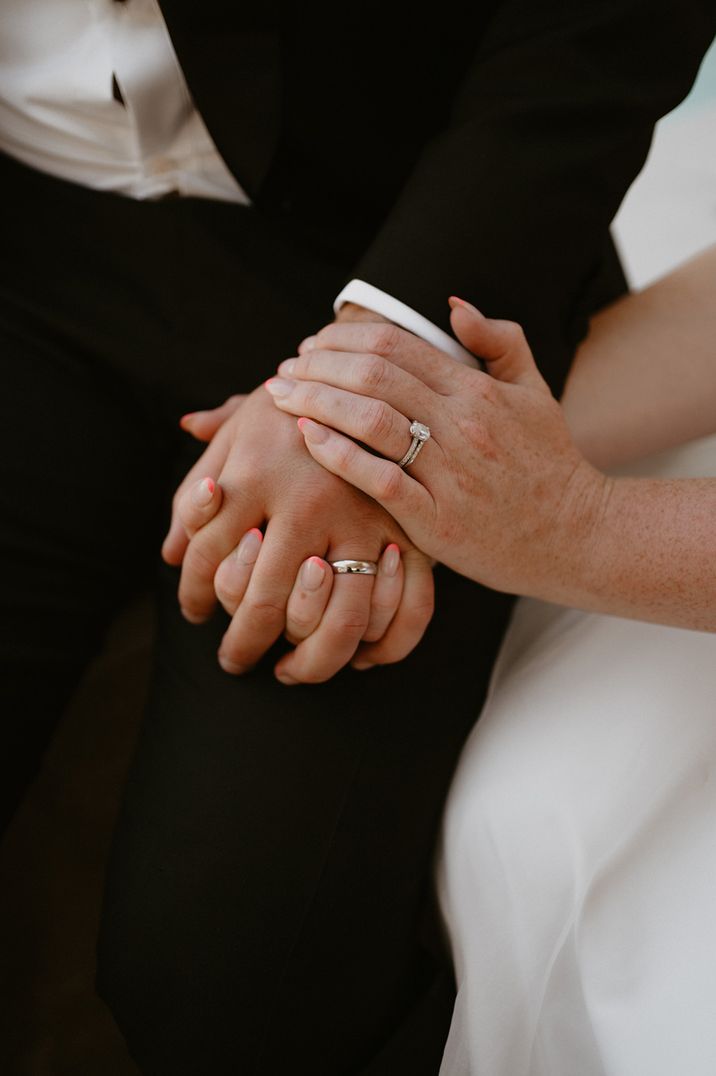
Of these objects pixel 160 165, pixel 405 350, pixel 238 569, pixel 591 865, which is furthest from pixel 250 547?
pixel 160 165

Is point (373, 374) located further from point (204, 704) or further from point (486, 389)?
point (204, 704)

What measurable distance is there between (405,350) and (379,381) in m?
0.06

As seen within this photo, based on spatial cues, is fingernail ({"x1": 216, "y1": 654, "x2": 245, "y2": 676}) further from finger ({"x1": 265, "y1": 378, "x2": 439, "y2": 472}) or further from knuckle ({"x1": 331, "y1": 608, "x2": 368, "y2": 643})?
finger ({"x1": 265, "y1": 378, "x2": 439, "y2": 472})

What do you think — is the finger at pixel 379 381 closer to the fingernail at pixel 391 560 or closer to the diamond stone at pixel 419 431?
the diamond stone at pixel 419 431

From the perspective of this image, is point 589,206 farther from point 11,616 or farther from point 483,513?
point 11,616

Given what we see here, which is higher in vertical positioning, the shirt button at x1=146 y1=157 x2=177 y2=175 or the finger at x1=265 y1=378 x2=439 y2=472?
the shirt button at x1=146 y1=157 x2=177 y2=175

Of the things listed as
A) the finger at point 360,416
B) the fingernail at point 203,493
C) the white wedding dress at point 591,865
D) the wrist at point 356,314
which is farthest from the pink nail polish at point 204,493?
the white wedding dress at point 591,865

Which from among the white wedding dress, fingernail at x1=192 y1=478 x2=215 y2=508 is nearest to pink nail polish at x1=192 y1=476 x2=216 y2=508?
fingernail at x1=192 y1=478 x2=215 y2=508

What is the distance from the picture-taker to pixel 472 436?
0.70 m

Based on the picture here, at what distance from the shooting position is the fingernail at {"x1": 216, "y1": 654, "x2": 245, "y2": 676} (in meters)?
0.77

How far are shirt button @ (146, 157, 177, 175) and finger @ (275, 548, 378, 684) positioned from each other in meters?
0.51

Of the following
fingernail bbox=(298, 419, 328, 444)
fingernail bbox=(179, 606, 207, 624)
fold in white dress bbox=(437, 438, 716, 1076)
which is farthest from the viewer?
fingernail bbox=(179, 606, 207, 624)

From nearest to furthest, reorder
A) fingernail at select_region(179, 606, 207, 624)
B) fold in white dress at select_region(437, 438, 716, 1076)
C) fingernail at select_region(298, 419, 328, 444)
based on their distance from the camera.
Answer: fold in white dress at select_region(437, 438, 716, 1076) < fingernail at select_region(298, 419, 328, 444) < fingernail at select_region(179, 606, 207, 624)

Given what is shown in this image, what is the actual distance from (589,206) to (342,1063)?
0.88 m
